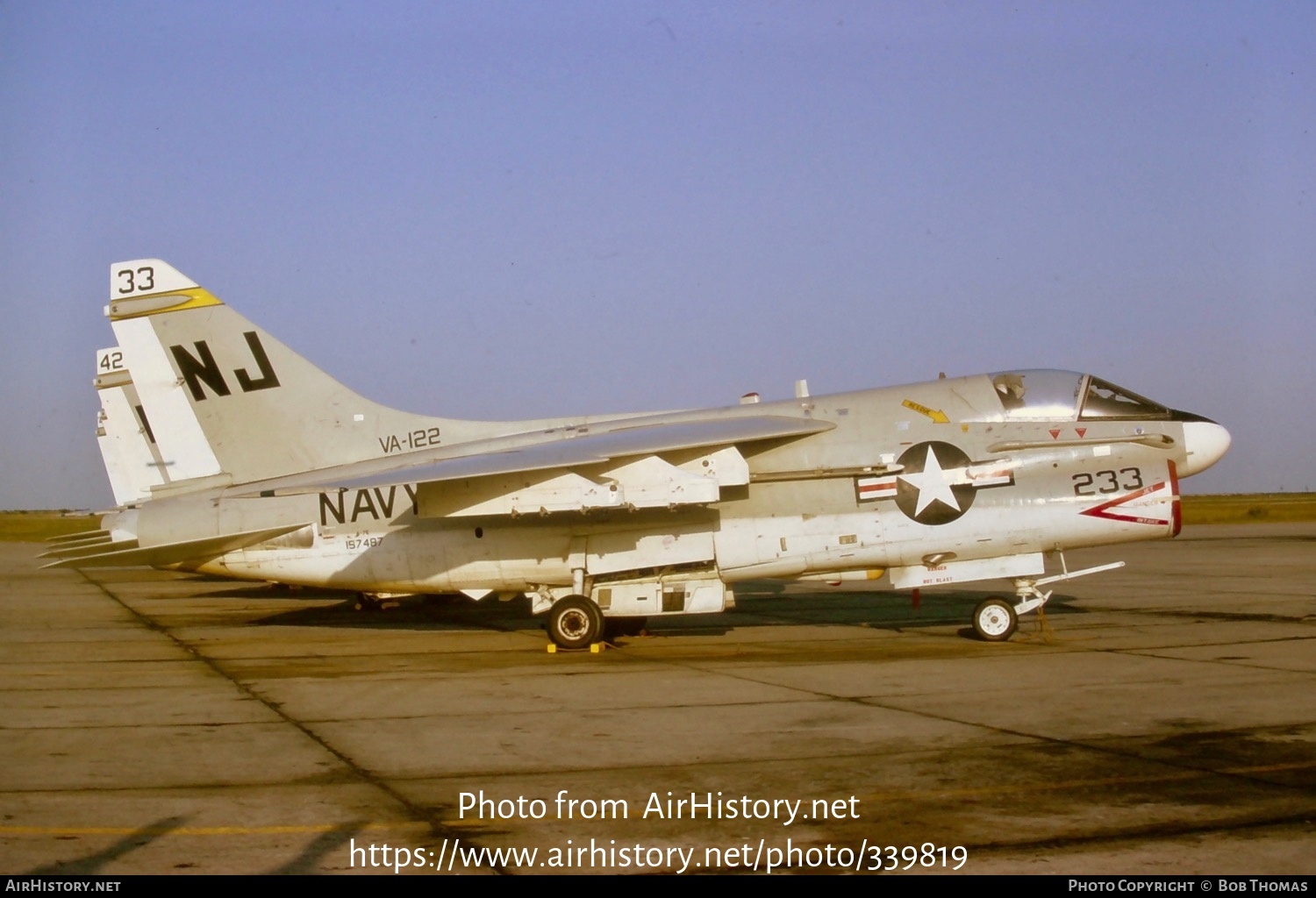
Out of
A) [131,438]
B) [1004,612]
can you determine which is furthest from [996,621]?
[131,438]

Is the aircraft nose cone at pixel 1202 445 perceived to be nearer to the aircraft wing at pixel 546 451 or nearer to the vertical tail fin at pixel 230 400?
the aircraft wing at pixel 546 451

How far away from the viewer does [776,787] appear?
6969 millimetres

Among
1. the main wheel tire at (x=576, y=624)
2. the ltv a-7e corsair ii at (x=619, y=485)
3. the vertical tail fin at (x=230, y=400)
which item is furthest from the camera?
the vertical tail fin at (x=230, y=400)

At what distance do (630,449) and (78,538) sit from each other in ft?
26.1

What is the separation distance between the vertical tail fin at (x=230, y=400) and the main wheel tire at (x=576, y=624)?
2.77 meters

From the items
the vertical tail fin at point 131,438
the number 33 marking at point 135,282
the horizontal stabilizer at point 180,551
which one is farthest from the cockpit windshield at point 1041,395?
the vertical tail fin at point 131,438

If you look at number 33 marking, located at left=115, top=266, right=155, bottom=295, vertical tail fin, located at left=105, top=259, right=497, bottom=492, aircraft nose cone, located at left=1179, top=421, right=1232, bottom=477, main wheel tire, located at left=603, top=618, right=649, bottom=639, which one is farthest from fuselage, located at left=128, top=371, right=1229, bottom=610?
number 33 marking, located at left=115, top=266, right=155, bottom=295

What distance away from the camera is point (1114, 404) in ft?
44.8

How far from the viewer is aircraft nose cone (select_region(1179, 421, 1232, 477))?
44.2ft

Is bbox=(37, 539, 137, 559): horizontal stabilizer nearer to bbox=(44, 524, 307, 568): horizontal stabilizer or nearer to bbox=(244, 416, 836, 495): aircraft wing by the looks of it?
bbox=(44, 524, 307, 568): horizontal stabilizer

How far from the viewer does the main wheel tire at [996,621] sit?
1363 cm

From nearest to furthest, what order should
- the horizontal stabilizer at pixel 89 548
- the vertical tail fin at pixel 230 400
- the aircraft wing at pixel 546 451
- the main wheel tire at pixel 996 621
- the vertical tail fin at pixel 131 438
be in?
the aircraft wing at pixel 546 451 < the main wheel tire at pixel 996 621 < the horizontal stabilizer at pixel 89 548 < the vertical tail fin at pixel 230 400 < the vertical tail fin at pixel 131 438

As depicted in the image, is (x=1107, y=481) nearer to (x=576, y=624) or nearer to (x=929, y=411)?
(x=929, y=411)
